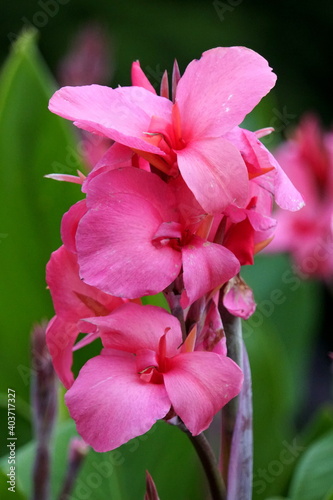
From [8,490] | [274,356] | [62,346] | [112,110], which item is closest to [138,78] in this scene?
[112,110]

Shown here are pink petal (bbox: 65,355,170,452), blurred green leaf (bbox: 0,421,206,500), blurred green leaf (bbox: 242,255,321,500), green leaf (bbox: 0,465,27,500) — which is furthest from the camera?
blurred green leaf (bbox: 242,255,321,500)

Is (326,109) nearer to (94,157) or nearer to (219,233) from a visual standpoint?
(94,157)

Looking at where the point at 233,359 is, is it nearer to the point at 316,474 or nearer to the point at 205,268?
the point at 205,268

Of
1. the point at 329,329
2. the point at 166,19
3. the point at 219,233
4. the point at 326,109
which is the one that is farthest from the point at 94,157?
the point at 166,19

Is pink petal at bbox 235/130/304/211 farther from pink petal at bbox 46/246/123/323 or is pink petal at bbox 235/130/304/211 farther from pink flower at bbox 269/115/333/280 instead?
pink flower at bbox 269/115/333/280

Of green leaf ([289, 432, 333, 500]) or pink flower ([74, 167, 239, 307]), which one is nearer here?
pink flower ([74, 167, 239, 307])

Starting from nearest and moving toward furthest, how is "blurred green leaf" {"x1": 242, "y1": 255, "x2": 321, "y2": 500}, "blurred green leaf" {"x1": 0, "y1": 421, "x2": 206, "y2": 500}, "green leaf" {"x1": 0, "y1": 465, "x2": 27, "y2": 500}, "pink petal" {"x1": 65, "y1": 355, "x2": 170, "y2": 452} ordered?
"pink petal" {"x1": 65, "y1": 355, "x2": 170, "y2": 452} → "green leaf" {"x1": 0, "y1": 465, "x2": 27, "y2": 500} → "blurred green leaf" {"x1": 0, "y1": 421, "x2": 206, "y2": 500} → "blurred green leaf" {"x1": 242, "y1": 255, "x2": 321, "y2": 500}

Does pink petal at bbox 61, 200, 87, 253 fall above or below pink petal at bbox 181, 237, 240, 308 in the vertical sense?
above

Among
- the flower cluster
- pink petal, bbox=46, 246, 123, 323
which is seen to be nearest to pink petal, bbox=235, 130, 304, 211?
the flower cluster
